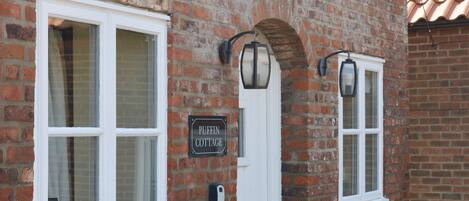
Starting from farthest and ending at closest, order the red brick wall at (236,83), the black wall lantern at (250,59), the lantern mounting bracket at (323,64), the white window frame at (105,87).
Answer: the lantern mounting bracket at (323,64), the black wall lantern at (250,59), the white window frame at (105,87), the red brick wall at (236,83)

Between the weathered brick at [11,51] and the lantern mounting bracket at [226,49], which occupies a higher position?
the lantern mounting bracket at [226,49]

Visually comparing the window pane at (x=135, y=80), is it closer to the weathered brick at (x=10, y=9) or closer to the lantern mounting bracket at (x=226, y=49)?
the lantern mounting bracket at (x=226, y=49)

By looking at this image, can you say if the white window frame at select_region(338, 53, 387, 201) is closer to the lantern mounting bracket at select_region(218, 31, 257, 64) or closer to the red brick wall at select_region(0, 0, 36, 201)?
the lantern mounting bracket at select_region(218, 31, 257, 64)

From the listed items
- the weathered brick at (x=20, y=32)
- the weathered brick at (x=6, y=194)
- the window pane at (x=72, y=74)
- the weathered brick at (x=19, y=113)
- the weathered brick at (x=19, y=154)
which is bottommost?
the weathered brick at (x=6, y=194)

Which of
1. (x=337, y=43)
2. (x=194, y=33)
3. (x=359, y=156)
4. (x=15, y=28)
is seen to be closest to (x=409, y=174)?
(x=359, y=156)

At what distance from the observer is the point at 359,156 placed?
26.4 feet

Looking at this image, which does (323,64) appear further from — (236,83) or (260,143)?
(236,83)

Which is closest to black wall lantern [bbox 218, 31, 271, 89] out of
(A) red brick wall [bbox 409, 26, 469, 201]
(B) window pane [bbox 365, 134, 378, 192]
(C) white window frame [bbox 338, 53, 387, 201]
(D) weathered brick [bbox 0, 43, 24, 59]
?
(C) white window frame [bbox 338, 53, 387, 201]

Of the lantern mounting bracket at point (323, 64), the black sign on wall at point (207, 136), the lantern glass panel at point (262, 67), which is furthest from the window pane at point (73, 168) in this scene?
the lantern mounting bracket at point (323, 64)

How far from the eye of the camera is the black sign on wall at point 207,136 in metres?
5.62

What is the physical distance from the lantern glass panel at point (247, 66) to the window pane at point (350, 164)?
2.15 m

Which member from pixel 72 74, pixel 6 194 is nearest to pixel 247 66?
pixel 72 74

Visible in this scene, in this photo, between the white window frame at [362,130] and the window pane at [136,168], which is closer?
the window pane at [136,168]

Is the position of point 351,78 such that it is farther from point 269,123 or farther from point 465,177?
point 465,177
